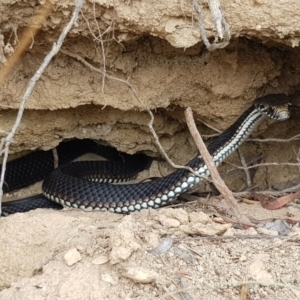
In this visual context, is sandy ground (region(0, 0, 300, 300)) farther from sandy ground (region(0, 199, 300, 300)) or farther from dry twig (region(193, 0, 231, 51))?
dry twig (region(193, 0, 231, 51))

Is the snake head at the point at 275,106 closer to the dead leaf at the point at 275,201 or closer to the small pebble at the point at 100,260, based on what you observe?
the dead leaf at the point at 275,201

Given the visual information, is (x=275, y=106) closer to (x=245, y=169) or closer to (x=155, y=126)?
(x=245, y=169)

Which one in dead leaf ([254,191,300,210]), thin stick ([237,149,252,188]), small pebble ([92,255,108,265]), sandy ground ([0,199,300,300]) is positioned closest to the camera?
sandy ground ([0,199,300,300])

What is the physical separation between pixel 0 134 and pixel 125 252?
2.03 meters

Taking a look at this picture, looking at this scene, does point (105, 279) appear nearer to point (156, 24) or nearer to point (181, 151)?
point (156, 24)

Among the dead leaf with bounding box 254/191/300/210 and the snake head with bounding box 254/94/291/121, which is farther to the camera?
the snake head with bounding box 254/94/291/121

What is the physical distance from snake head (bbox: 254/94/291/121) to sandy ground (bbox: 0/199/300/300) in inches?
51.4

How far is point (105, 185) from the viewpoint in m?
4.93

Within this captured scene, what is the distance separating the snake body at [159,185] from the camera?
4.77m

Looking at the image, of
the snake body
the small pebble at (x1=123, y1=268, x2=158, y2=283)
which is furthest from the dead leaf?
the small pebble at (x1=123, y1=268, x2=158, y2=283)

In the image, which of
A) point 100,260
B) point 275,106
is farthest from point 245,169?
point 100,260

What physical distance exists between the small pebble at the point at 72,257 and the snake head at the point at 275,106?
7.42 ft

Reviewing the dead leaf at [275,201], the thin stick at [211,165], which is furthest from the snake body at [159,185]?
the thin stick at [211,165]

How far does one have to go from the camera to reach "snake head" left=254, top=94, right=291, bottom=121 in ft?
15.5
